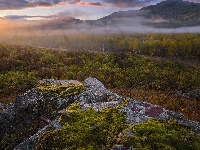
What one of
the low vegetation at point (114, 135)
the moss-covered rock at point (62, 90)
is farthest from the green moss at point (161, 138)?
the moss-covered rock at point (62, 90)

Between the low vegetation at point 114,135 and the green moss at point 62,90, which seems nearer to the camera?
the low vegetation at point 114,135

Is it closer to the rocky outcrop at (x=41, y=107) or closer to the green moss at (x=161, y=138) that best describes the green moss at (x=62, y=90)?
the rocky outcrop at (x=41, y=107)

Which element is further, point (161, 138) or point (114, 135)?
point (114, 135)

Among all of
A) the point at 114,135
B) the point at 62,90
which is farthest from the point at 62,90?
the point at 114,135

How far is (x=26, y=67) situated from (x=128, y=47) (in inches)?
4375

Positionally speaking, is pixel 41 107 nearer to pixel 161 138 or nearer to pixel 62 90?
pixel 62 90

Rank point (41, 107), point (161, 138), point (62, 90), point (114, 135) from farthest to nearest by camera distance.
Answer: point (62, 90) < point (41, 107) < point (114, 135) < point (161, 138)

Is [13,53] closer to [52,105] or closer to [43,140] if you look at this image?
[52,105]

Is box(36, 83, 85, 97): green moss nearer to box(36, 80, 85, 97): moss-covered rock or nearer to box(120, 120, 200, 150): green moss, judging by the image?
box(36, 80, 85, 97): moss-covered rock

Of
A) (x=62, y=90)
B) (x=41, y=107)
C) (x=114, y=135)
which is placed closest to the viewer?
(x=114, y=135)

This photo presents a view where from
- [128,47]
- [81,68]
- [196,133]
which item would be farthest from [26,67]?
[128,47]

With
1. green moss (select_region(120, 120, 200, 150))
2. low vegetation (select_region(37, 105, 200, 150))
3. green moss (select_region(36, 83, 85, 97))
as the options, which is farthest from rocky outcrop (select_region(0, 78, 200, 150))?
green moss (select_region(120, 120, 200, 150))

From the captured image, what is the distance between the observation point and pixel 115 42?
5925 inches

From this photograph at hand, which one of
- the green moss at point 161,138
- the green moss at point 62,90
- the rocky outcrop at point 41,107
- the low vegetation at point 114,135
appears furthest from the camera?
the green moss at point 62,90
